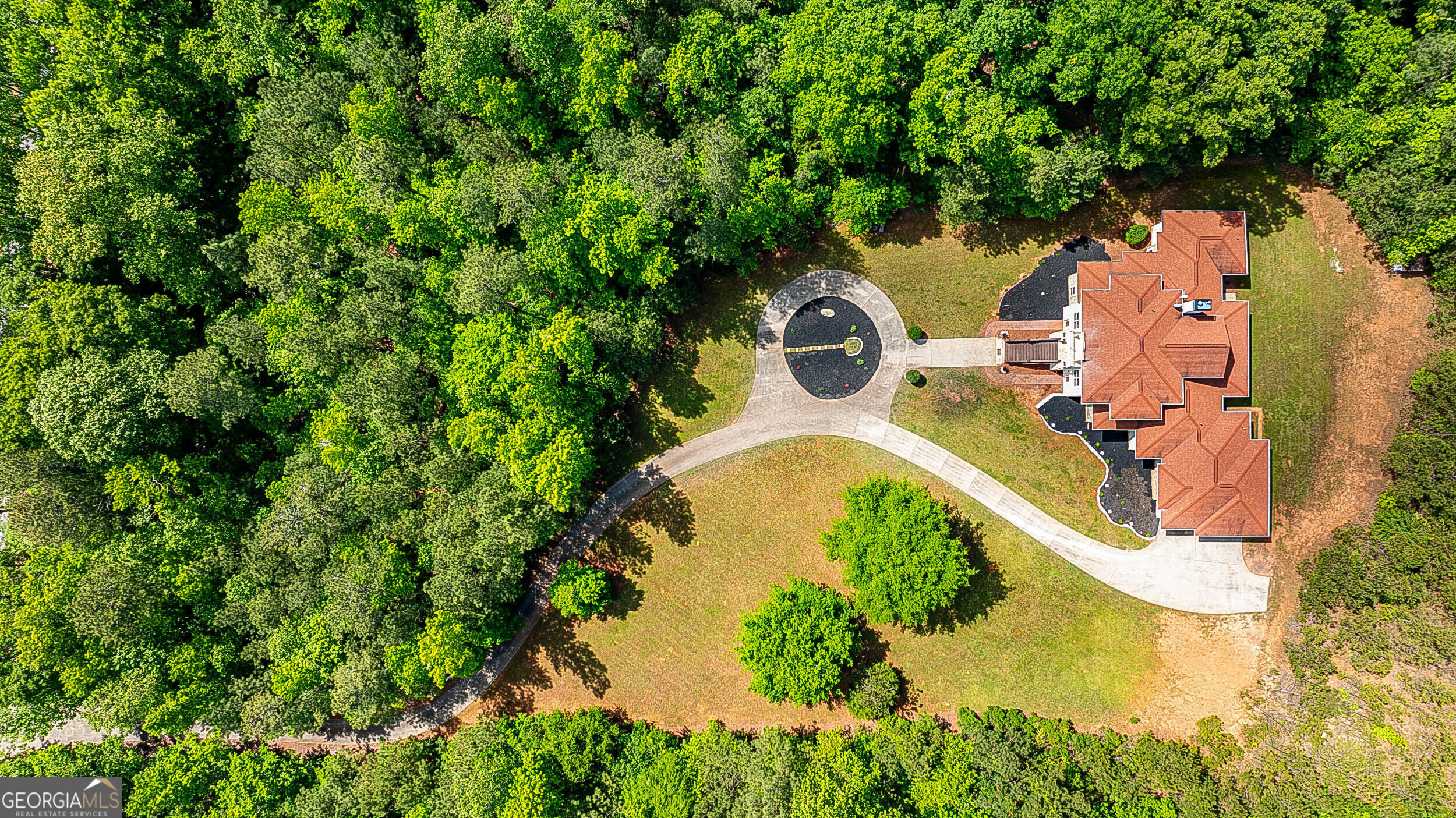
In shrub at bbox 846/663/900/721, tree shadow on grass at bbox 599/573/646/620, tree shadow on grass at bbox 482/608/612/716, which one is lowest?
shrub at bbox 846/663/900/721

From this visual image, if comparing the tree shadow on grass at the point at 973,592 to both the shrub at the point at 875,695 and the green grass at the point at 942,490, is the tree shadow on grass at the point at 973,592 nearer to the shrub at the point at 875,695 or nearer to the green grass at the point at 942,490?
the green grass at the point at 942,490

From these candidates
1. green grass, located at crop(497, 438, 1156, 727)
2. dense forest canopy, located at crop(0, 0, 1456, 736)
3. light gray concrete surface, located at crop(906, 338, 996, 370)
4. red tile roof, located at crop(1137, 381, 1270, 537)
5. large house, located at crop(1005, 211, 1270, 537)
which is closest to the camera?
dense forest canopy, located at crop(0, 0, 1456, 736)

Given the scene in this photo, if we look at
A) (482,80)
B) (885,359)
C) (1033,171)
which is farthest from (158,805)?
(1033,171)

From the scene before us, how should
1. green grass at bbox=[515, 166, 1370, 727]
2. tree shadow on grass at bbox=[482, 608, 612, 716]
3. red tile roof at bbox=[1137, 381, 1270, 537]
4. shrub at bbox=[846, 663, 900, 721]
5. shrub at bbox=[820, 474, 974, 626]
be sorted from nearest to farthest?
shrub at bbox=[820, 474, 974, 626], red tile roof at bbox=[1137, 381, 1270, 537], shrub at bbox=[846, 663, 900, 721], green grass at bbox=[515, 166, 1370, 727], tree shadow on grass at bbox=[482, 608, 612, 716]

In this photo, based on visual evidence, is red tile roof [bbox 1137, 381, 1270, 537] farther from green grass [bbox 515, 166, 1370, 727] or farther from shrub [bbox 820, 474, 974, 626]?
shrub [bbox 820, 474, 974, 626]

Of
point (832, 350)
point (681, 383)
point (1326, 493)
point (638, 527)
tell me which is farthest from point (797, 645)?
point (1326, 493)

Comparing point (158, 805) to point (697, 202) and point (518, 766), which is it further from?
point (697, 202)

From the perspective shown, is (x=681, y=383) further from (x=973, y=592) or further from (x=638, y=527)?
(x=973, y=592)

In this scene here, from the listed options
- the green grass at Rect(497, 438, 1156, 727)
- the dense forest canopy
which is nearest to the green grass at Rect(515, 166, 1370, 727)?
the green grass at Rect(497, 438, 1156, 727)
